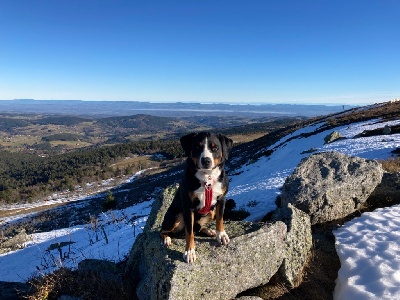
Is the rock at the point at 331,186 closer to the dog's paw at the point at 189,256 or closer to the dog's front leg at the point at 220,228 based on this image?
the dog's front leg at the point at 220,228

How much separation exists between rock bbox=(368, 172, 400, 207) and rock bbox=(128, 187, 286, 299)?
488 cm

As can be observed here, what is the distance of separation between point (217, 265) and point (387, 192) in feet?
23.0

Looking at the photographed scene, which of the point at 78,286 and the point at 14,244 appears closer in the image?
the point at 78,286

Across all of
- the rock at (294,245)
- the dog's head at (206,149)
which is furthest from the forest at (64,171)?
the dog's head at (206,149)

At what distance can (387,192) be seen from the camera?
31.1ft

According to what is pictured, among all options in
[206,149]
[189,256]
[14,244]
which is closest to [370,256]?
[189,256]

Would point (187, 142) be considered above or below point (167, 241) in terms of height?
above

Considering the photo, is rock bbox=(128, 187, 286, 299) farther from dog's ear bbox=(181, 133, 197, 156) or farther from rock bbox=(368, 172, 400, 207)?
Answer: rock bbox=(368, 172, 400, 207)

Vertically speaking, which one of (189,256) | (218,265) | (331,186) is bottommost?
(218,265)

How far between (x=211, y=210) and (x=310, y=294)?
2.60 meters

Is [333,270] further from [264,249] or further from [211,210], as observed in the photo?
[211,210]

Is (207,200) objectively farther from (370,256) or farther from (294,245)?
(370,256)

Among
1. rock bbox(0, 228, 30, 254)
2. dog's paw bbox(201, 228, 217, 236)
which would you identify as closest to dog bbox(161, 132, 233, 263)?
dog's paw bbox(201, 228, 217, 236)

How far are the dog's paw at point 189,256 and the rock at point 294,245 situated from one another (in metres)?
2.06
